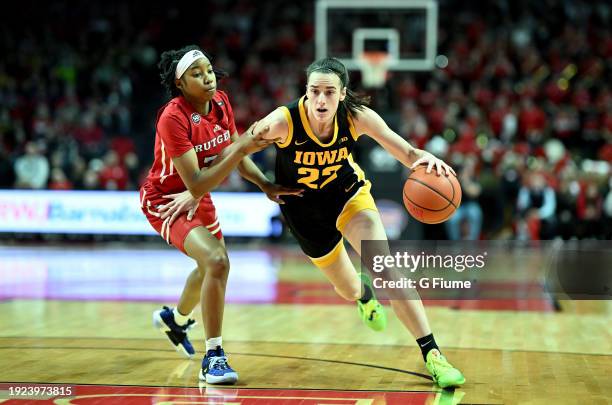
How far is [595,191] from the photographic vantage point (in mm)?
13258

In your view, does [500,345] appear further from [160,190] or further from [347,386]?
[160,190]

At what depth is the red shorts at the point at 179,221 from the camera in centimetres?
563

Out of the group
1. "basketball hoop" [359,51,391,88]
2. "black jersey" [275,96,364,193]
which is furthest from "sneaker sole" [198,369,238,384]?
"basketball hoop" [359,51,391,88]

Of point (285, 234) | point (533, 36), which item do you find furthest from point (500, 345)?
point (533, 36)

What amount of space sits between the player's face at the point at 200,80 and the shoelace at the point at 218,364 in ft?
5.61

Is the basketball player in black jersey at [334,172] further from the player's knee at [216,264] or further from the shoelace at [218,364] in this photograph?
the shoelace at [218,364]

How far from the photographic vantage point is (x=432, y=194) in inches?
206

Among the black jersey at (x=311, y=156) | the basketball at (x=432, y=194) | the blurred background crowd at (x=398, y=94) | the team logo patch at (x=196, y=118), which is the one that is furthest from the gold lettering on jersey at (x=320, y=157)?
the blurred background crowd at (x=398, y=94)

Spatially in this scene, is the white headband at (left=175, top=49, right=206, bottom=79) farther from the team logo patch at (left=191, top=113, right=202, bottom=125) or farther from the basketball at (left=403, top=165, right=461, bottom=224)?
the basketball at (left=403, top=165, right=461, bottom=224)

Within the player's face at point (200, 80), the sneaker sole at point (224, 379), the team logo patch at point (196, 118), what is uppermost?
the player's face at point (200, 80)

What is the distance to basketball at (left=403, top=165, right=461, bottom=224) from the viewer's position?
17.1 ft

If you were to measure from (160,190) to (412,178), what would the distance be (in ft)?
5.77

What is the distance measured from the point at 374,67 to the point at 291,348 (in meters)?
12.5

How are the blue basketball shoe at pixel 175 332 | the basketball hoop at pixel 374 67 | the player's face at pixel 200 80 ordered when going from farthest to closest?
the basketball hoop at pixel 374 67, the blue basketball shoe at pixel 175 332, the player's face at pixel 200 80
